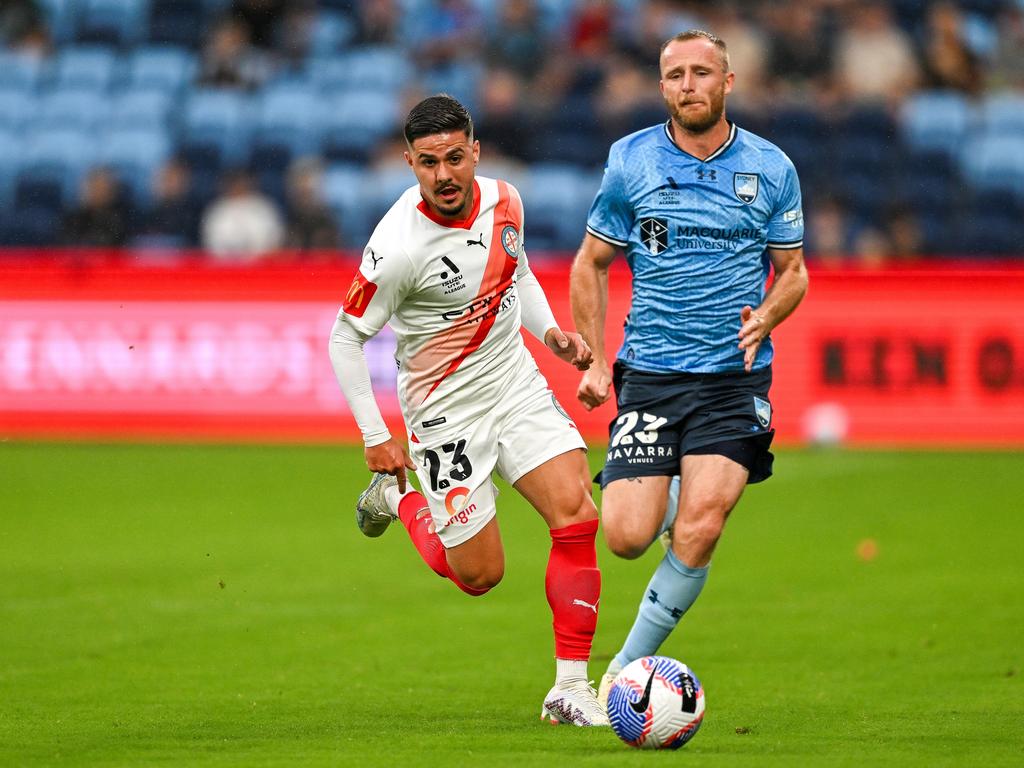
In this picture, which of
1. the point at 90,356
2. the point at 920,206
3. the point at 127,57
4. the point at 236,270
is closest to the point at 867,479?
the point at 920,206

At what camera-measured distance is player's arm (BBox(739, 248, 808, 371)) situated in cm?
687

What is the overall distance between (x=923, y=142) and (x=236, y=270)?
26.0ft

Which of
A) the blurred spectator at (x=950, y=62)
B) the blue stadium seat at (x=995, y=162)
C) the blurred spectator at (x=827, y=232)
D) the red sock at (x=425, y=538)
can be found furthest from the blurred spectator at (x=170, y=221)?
the red sock at (x=425, y=538)

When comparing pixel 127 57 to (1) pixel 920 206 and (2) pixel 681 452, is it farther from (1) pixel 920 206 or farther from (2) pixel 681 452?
(2) pixel 681 452

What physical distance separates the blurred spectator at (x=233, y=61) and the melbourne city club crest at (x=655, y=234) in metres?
15.0

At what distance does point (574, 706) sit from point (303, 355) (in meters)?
10.5

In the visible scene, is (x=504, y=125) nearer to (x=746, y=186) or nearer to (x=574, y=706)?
(x=746, y=186)

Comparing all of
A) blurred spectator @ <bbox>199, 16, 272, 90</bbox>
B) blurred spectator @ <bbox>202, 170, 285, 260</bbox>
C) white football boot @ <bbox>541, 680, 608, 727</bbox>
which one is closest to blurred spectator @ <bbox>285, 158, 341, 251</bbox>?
blurred spectator @ <bbox>202, 170, 285, 260</bbox>

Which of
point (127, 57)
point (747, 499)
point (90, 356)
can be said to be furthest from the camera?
point (127, 57)

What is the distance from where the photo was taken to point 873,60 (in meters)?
19.7

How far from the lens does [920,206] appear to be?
61.8 feet

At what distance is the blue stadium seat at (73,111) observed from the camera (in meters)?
21.5

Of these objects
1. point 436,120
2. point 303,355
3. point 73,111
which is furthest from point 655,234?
point 73,111

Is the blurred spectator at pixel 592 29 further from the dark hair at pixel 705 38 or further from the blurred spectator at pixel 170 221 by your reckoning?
the dark hair at pixel 705 38
